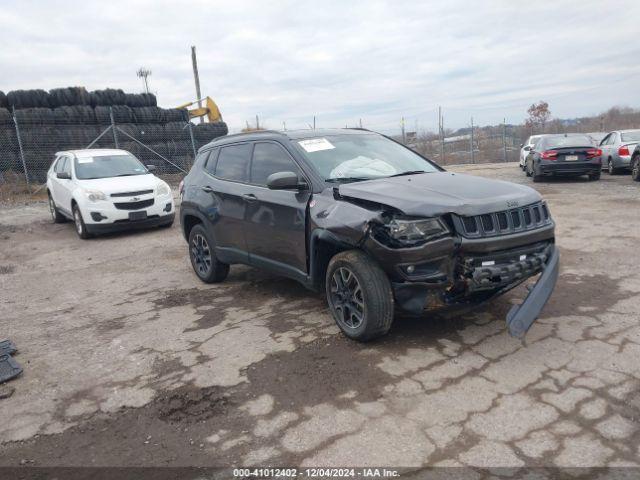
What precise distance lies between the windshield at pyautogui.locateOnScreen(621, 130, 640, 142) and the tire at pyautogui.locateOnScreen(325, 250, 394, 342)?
1383 centimetres

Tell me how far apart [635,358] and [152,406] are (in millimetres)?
3365

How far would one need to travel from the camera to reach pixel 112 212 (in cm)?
981

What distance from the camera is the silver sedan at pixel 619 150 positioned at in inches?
565

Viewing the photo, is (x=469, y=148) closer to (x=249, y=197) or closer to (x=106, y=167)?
(x=106, y=167)

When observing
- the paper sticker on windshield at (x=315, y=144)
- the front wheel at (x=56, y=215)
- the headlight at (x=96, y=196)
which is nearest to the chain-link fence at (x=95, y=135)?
the front wheel at (x=56, y=215)

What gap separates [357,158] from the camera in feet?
15.9

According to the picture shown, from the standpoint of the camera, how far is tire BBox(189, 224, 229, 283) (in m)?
6.07

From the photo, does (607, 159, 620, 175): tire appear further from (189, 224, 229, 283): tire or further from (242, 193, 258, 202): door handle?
(242, 193, 258, 202): door handle

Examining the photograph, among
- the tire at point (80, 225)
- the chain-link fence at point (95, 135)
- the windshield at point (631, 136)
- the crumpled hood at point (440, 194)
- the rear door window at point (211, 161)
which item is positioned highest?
the chain-link fence at point (95, 135)

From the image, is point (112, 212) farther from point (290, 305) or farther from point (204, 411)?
point (204, 411)

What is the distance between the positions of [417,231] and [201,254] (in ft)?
11.4

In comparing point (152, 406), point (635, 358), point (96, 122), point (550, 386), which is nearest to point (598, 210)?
point (635, 358)

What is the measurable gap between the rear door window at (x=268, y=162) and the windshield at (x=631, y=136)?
13.3m

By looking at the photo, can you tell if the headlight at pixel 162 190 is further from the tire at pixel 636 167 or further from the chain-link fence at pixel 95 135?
the tire at pixel 636 167
